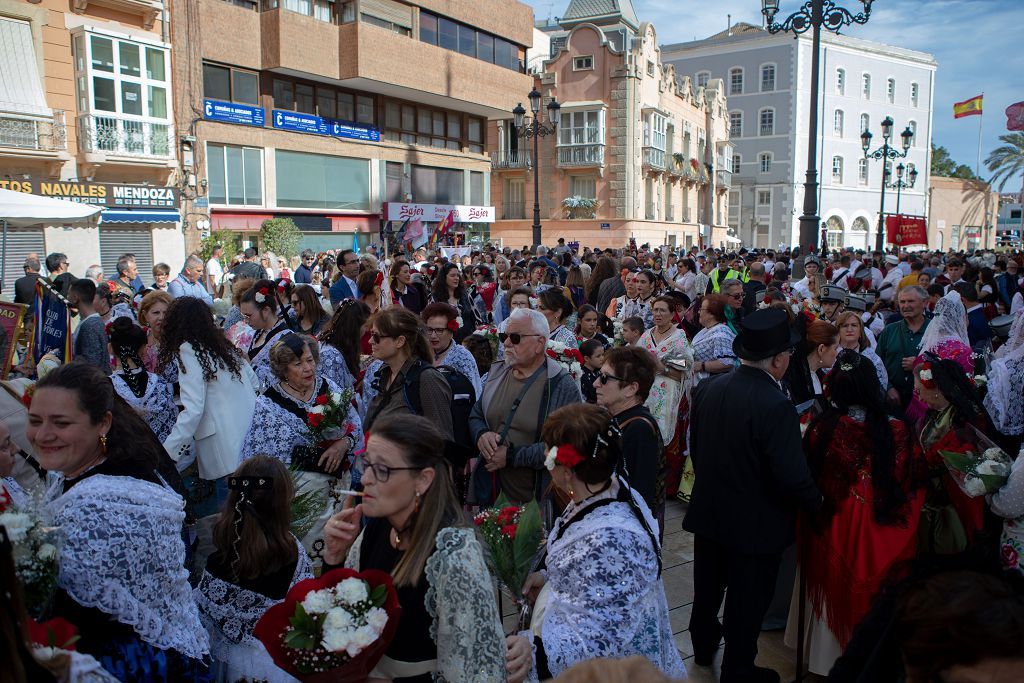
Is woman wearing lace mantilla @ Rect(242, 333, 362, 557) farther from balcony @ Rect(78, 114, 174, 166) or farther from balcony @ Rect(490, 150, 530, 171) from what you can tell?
balcony @ Rect(490, 150, 530, 171)

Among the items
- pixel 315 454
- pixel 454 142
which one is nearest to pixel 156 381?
pixel 315 454

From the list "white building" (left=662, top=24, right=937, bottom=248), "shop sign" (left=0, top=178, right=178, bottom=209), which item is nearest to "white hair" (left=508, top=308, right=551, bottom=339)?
"shop sign" (left=0, top=178, right=178, bottom=209)

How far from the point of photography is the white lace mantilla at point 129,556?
7.80ft

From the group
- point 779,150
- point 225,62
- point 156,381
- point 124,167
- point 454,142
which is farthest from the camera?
point 779,150

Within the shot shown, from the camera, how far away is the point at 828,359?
5.73m

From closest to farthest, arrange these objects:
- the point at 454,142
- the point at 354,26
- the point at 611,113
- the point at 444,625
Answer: the point at 444,625 → the point at 354,26 → the point at 454,142 → the point at 611,113

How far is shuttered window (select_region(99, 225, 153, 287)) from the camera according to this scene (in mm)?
20109

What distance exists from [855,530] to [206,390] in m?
3.95

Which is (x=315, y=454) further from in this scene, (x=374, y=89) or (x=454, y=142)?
(x=454, y=142)

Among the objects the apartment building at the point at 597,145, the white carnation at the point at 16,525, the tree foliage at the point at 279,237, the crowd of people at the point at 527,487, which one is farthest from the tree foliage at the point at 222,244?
the white carnation at the point at 16,525

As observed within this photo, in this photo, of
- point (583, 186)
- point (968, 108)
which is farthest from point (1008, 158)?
point (583, 186)

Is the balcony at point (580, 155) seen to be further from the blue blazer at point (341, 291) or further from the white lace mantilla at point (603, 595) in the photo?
the white lace mantilla at point (603, 595)

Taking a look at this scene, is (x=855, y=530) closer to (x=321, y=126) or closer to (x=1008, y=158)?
(x=321, y=126)

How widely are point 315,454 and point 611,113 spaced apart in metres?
35.6
